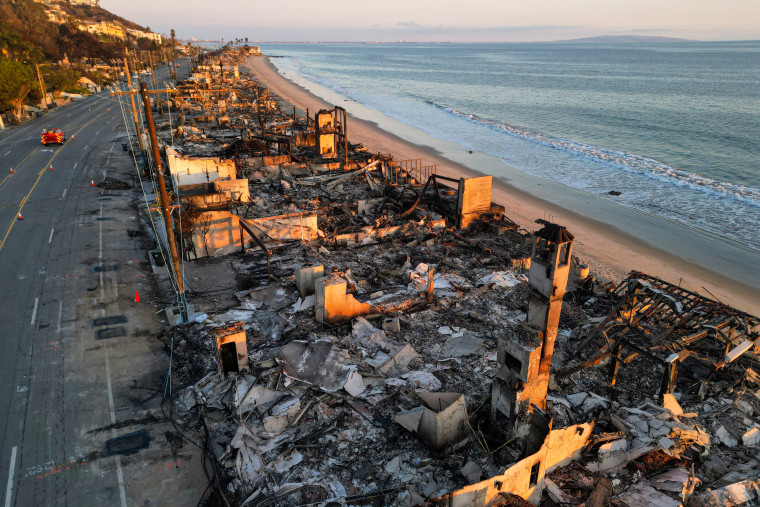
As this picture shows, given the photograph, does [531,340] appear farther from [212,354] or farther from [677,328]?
[212,354]

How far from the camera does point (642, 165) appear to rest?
45.9m

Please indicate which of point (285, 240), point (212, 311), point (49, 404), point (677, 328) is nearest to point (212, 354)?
point (212, 311)

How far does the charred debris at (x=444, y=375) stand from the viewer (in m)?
10.4

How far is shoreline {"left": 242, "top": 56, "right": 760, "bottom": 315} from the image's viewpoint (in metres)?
24.1

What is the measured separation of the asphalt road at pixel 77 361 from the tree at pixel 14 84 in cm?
2750

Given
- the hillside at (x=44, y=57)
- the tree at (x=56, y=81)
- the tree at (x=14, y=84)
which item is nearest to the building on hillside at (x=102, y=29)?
the hillside at (x=44, y=57)

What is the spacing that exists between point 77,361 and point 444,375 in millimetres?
11463

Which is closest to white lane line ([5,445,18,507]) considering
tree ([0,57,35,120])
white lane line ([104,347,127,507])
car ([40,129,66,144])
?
white lane line ([104,347,127,507])

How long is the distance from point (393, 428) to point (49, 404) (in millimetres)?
9530

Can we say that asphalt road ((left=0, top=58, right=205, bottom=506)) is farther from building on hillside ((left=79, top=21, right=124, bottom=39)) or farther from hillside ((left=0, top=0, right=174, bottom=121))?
building on hillside ((left=79, top=21, right=124, bottom=39))

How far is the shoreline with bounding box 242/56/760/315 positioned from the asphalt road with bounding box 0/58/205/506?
68.7 feet

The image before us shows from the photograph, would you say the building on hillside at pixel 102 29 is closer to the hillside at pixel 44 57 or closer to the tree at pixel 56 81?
the hillside at pixel 44 57

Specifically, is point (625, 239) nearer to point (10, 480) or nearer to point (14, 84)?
point (10, 480)

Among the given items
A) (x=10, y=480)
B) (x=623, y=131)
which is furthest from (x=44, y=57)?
(x=10, y=480)
